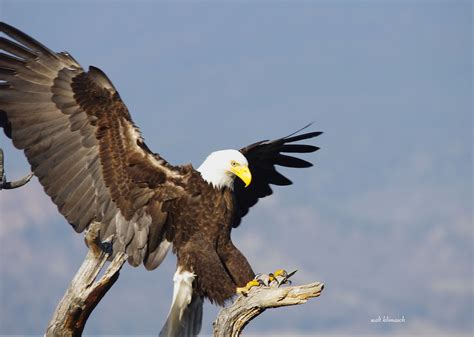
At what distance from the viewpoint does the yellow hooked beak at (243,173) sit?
22.2 feet

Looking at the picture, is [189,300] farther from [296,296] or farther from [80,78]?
[80,78]

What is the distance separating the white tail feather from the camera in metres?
6.68

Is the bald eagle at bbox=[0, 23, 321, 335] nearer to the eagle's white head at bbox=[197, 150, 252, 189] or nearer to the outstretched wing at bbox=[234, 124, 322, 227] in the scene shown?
the eagle's white head at bbox=[197, 150, 252, 189]

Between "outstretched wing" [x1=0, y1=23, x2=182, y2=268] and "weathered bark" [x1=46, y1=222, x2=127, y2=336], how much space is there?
806mm

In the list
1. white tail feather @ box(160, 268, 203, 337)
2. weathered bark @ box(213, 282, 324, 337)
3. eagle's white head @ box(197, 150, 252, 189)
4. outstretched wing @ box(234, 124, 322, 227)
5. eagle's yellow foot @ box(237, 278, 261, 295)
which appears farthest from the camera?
outstretched wing @ box(234, 124, 322, 227)

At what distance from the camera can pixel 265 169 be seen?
8.39m

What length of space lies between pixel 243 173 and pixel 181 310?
1.26 meters

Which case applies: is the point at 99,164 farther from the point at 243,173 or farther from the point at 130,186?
the point at 243,173

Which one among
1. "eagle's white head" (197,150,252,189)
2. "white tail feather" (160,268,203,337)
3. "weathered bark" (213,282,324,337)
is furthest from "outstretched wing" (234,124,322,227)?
"weathered bark" (213,282,324,337)

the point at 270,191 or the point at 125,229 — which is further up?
the point at 270,191

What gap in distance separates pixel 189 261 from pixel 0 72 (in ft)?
7.75

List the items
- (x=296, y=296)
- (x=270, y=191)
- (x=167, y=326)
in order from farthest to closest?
1. (x=270, y=191)
2. (x=167, y=326)
3. (x=296, y=296)

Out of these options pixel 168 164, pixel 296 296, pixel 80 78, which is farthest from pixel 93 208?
pixel 296 296

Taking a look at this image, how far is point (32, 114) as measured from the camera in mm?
6918
